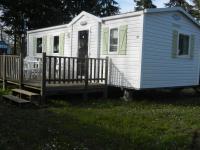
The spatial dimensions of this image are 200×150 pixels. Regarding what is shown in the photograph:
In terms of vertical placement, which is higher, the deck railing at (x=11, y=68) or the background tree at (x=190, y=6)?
the background tree at (x=190, y=6)

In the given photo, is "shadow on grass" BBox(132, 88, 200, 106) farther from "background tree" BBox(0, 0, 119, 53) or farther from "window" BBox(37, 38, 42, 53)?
"background tree" BBox(0, 0, 119, 53)

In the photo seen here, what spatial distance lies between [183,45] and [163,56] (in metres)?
1.49

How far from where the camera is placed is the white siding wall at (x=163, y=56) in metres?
10.5

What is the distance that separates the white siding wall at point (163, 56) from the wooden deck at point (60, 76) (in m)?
1.50

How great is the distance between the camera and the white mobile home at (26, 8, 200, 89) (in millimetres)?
10460

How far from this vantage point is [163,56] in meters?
11.3

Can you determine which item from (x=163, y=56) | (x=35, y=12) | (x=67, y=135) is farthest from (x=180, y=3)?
(x=67, y=135)

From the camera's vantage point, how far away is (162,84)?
1143 centimetres

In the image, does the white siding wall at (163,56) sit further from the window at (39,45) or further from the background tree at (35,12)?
the background tree at (35,12)

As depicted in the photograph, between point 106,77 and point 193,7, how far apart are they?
1130 inches

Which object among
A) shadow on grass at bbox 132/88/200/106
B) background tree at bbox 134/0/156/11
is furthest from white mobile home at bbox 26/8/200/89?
background tree at bbox 134/0/156/11

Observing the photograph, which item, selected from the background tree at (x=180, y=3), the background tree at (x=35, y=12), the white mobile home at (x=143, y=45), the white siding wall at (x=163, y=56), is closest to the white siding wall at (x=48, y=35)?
the white mobile home at (x=143, y=45)

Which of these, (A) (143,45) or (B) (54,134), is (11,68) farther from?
(B) (54,134)

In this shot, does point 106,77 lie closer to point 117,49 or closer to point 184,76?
point 117,49
